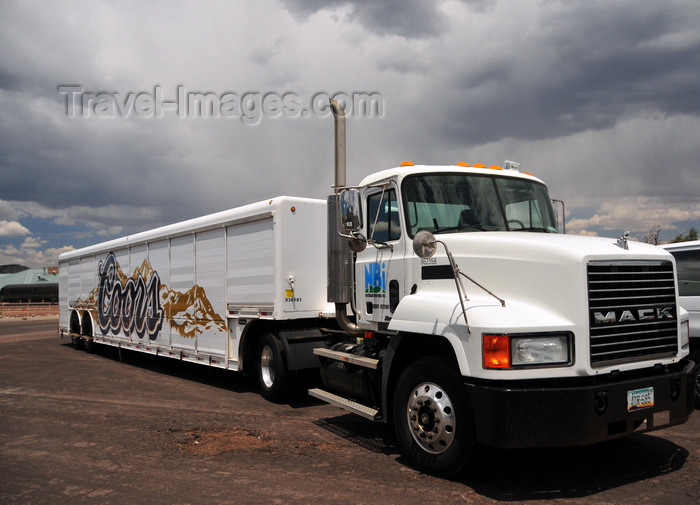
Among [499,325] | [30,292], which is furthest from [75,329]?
[30,292]

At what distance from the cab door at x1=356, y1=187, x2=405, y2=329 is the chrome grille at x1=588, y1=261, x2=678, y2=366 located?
75.1 inches

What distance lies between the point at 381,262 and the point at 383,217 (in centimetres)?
48

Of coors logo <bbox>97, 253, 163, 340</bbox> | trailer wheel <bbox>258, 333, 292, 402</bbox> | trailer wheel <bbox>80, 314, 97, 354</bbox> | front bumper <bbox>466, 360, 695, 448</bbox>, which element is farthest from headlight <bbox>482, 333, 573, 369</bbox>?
trailer wheel <bbox>80, 314, 97, 354</bbox>

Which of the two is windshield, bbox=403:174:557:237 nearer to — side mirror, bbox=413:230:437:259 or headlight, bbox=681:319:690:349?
side mirror, bbox=413:230:437:259

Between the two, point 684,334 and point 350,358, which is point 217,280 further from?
point 684,334

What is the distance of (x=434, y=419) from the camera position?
5.00 m

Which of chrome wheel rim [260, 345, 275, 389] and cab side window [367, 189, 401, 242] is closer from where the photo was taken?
cab side window [367, 189, 401, 242]

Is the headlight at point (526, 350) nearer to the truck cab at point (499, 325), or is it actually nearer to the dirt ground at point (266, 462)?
the truck cab at point (499, 325)

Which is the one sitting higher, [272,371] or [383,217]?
[383,217]

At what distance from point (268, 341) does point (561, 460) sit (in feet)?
15.2

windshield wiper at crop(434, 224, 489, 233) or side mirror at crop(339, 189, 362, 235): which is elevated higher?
side mirror at crop(339, 189, 362, 235)

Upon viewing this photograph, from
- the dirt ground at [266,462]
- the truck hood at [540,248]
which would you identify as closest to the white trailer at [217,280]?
the dirt ground at [266,462]

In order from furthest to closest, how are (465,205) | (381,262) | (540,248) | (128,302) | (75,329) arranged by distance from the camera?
1. (75,329)
2. (128,302)
3. (381,262)
4. (465,205)
5. (540,248)

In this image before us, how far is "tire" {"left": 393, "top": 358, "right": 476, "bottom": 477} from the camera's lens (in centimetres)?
475
